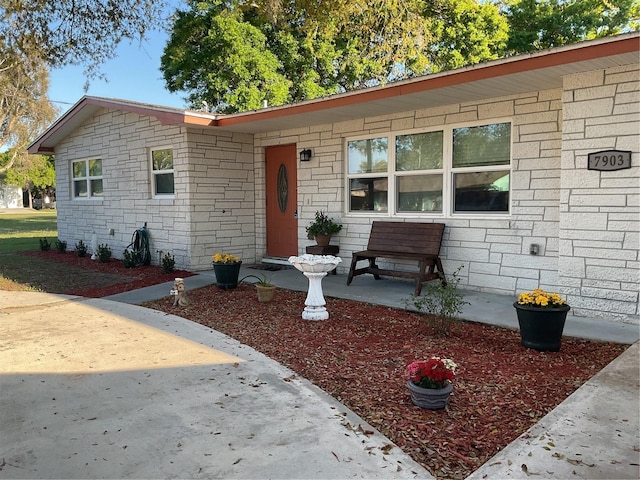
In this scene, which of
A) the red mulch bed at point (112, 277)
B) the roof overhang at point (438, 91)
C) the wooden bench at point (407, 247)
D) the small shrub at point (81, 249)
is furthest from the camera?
the small shrub at point (81, 249)

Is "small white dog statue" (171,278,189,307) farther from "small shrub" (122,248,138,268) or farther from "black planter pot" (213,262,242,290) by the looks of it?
"small shrub" (122,248,138,268)

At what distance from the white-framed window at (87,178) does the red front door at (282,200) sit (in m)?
4.54

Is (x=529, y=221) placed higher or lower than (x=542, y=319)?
higher

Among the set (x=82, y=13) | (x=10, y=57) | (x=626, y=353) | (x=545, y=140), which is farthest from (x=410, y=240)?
(x=10, y=57)

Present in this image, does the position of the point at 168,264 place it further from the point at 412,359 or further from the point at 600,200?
the point at 600,200

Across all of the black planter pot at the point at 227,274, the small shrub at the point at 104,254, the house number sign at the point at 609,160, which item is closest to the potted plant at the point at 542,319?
the house number sign at the point at 609,160

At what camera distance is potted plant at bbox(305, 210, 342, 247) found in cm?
816

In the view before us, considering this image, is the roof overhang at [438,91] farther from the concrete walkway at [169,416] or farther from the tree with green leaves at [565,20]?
the tree with green leaves at [565,20]

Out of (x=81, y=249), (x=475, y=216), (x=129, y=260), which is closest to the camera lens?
(x=475, y=216)

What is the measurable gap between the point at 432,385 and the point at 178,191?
23.1 feet

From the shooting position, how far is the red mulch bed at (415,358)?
2795 mm

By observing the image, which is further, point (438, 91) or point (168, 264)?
point (168, 264)

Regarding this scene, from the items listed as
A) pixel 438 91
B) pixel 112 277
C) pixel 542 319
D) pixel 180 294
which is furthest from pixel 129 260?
pixel 542 319

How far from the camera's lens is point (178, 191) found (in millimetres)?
9023
